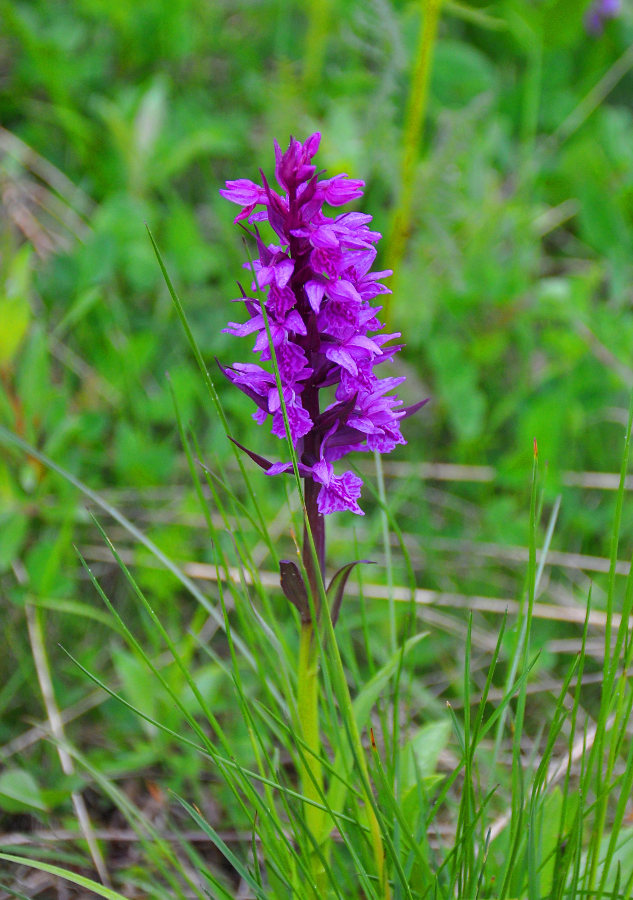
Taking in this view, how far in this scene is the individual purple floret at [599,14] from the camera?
402 cm

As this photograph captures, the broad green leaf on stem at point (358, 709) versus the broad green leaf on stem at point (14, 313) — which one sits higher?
the broad green leaf on stem at point (14, 313)

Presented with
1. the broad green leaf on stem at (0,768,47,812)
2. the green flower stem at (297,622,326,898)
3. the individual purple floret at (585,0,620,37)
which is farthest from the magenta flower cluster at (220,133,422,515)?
the individual purple floret at (585,0,620,37)

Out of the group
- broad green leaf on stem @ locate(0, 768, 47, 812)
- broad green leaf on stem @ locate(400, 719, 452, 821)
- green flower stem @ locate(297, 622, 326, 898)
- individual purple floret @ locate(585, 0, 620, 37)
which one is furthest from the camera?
individual purple floret @ locate(585, 0, 620, 37)

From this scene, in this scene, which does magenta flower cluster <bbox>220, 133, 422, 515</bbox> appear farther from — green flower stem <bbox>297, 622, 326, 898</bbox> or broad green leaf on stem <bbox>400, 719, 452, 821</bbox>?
broad green leaf on stem <bbox>400, 719, 452, 821</bbox>

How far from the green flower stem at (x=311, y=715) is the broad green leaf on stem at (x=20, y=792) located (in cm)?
77

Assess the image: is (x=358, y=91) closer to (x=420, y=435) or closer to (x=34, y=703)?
(x=420, y=435)

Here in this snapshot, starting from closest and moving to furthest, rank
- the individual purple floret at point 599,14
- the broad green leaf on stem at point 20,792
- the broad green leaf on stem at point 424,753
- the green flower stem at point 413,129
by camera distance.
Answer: the broad green leaf on stem at point 424,753 → the broad green leaf on stem at point 20,792 → the green flower stem at point 413,129 → the individual purple floret at point 599,14

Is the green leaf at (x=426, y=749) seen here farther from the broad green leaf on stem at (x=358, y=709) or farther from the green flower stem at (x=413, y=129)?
the green flower stem at (x=413, y=129)

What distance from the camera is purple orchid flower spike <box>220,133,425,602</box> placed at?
4.23ft

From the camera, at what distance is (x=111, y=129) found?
331cm

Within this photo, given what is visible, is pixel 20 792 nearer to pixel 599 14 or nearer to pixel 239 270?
pixel 239 270

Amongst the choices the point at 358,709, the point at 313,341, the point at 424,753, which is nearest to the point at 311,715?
the point at 358,709

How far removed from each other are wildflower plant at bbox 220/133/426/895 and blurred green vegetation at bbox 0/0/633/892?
34.7 inches

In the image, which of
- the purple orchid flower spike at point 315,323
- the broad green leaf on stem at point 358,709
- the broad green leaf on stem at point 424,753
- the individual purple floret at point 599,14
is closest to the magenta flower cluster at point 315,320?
the purple orchid flower spike at point 315,323
